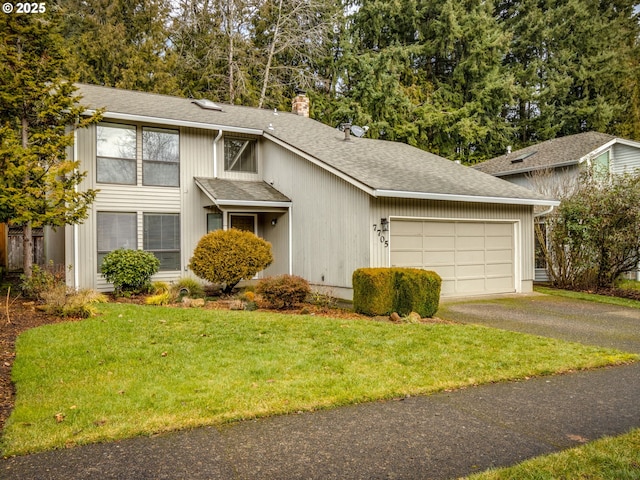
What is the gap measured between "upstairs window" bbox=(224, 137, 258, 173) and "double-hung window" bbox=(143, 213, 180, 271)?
2.41 m

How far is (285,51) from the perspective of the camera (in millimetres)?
27094

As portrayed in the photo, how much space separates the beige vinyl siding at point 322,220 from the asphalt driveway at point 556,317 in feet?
8.50

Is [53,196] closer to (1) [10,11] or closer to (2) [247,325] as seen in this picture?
(1) [10,11]

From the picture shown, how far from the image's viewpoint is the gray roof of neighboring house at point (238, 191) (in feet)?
43.6

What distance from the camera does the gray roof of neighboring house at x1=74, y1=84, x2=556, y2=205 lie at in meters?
12.2

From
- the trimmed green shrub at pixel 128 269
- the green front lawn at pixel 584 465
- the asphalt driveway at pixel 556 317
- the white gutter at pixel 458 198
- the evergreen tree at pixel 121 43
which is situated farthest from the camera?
the evergreen tree at pixel 121 43

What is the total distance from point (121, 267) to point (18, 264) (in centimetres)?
859

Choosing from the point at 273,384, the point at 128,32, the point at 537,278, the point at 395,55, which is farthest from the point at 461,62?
the point at 273,384

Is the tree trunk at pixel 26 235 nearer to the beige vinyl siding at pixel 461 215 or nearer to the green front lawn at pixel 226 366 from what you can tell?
the green front lawn at pixel 226 366

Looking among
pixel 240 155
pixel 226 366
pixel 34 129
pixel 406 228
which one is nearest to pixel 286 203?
pixel 240 155

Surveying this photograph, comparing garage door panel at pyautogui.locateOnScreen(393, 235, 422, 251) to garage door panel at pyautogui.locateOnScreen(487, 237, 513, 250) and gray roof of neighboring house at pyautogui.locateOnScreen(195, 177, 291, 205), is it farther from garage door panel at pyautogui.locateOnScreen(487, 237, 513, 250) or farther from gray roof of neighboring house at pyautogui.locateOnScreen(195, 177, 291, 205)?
gray roof of neighboring house at pyautogui.locateOnScreen(195, 177, 291, 205)

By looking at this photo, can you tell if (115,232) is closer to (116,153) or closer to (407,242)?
(116,153)

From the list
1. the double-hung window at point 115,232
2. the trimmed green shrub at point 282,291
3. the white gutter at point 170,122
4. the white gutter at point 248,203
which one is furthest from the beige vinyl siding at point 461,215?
the double-hung window at point 115,232

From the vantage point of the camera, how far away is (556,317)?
1005cm
